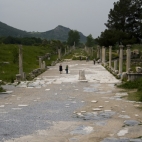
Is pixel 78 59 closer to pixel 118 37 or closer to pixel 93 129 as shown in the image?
pixel 118 37

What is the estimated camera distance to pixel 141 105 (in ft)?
41.9

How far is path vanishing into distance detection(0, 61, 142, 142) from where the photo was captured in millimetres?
8484

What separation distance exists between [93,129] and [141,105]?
4.37 m

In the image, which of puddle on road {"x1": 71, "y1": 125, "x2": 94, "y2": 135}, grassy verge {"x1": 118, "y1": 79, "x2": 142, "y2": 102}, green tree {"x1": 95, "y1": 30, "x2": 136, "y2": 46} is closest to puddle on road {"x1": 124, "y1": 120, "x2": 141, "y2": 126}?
puddle on road {"x1": 71, "y1": 125, "x2": 94, "y2": 135}

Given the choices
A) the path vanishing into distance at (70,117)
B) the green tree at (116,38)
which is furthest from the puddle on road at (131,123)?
the green tree at (116,38)

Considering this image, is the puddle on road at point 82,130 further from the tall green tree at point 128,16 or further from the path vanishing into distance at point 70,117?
the tall green tree at point 128,16

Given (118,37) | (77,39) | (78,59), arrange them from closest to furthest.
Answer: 1. (118,37)
2. (78,59)
3. (77,39)

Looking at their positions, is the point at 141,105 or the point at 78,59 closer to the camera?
the point at 141,105

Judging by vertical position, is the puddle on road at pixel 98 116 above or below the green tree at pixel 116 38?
below

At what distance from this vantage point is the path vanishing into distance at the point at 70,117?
848 cm

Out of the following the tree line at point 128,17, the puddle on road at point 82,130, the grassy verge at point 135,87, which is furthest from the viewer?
the tree line at point 128,17

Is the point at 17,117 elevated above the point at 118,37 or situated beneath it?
situated beneath

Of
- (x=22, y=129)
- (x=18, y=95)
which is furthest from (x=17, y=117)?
(x=18, y=95)

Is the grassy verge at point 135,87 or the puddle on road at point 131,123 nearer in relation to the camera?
the puddle on road at point 131,123
